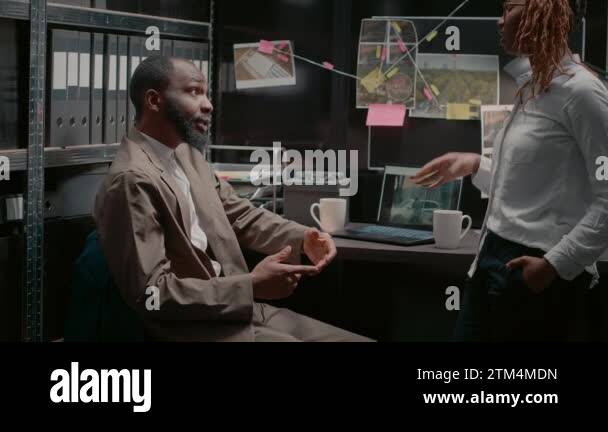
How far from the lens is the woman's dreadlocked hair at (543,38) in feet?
6.57

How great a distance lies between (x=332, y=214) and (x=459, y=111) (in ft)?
1.85

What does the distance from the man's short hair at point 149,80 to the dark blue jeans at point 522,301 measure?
2.90 ft

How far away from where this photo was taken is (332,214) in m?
2.79

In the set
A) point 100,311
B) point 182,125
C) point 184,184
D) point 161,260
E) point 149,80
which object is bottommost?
point 100,311

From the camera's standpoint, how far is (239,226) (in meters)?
2.50

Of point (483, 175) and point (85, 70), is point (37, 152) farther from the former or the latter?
point (483, 175)

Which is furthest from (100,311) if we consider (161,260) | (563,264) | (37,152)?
(563,264)

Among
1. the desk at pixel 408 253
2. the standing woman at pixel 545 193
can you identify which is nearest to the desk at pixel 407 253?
the desk at pixel 408 253
